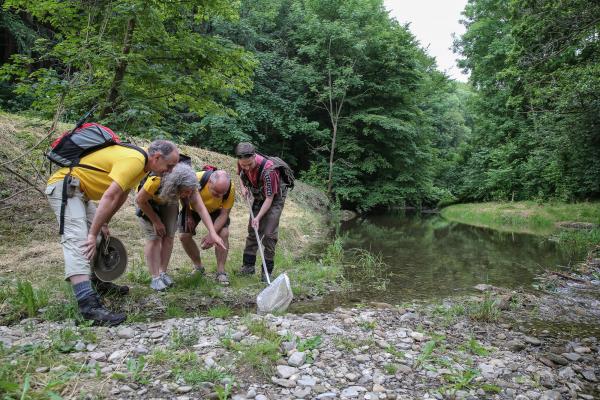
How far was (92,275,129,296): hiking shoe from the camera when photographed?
16.6 feet

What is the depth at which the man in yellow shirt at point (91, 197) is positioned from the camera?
4180 mm

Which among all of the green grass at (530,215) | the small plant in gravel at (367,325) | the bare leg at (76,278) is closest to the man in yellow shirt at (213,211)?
the bare leg at (76,278)

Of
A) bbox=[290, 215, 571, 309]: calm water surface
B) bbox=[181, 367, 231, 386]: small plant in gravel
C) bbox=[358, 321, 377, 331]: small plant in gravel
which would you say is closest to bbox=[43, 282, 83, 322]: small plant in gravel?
bbox=[181, 367, 231, 386]: small plant in gravel

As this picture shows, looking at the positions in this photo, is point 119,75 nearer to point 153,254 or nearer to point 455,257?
point 153,254

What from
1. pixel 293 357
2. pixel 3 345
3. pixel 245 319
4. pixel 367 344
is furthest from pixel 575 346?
pixel 3 345

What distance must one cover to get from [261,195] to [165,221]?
1623 millimetres

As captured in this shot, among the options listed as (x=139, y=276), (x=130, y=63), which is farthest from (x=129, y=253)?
(x=130, y=63)

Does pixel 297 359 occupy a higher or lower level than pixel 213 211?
lower

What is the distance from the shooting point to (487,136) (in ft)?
103

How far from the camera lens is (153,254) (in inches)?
222

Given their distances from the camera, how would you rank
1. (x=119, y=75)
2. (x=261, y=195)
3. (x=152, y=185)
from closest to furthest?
1. (x=152, y=185)
2. (x=261, y=195)
3. (x=119, y=75)

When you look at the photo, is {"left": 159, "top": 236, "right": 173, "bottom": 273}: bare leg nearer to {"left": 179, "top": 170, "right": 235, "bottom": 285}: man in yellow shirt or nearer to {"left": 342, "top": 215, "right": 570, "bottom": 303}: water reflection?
{"left": 179, "top": 170, "right": 235, "bottom": 285}: man in yellow shirt

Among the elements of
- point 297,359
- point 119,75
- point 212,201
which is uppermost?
point 119,75

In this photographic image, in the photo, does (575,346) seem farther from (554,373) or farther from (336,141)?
(336,141)
